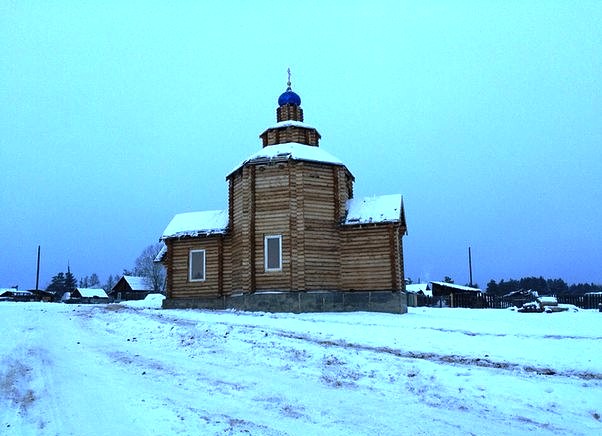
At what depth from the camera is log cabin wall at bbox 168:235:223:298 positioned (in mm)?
28859

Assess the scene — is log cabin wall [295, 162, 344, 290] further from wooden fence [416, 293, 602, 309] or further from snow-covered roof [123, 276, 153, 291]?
snow-covered roof [123, 276, 153, 291]

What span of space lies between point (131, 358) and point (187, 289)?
57.0ft

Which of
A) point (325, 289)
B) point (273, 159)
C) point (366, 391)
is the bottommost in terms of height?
point (366, 391)

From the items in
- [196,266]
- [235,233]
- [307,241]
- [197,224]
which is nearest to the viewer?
[307,241]

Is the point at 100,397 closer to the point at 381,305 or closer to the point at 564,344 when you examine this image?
the point at 564,344

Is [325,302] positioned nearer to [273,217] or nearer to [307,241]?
[307,241]

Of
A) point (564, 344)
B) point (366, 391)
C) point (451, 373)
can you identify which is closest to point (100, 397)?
point (366, 391)

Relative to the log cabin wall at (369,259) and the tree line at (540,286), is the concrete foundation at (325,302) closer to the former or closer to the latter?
the log cabin wall at (369,259)

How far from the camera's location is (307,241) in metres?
25.7

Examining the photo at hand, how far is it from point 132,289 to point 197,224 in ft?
168

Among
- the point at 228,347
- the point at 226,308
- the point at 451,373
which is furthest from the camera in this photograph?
the point at 226,308

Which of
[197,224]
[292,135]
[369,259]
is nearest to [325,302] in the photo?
[369,259]

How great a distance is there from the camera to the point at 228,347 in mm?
13461

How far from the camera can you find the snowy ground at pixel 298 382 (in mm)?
7461
